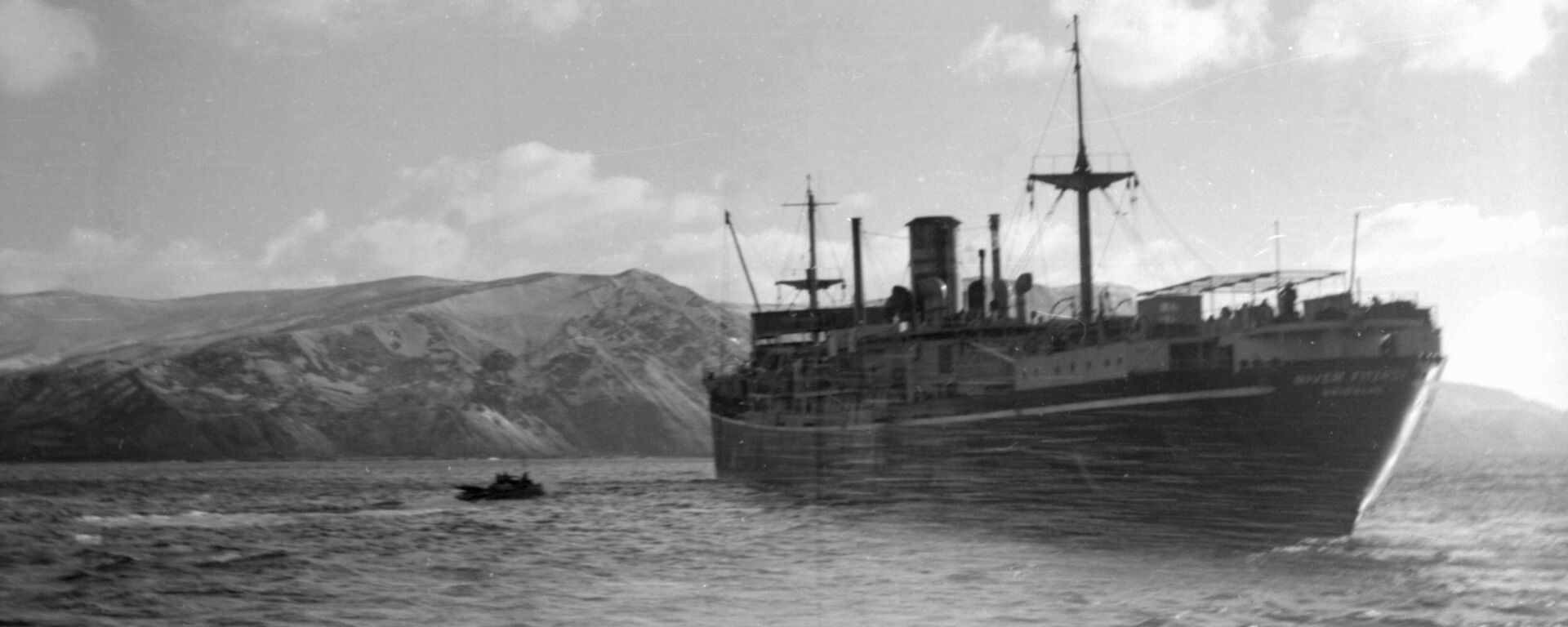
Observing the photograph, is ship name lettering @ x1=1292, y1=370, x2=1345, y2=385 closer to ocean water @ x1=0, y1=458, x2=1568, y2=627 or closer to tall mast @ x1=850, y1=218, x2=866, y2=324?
ocean water @ x1=0, y1=458, x2=1568, y2=627

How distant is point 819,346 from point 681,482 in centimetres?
3484

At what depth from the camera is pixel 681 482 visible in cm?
11869

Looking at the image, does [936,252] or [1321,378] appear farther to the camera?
[936,252]

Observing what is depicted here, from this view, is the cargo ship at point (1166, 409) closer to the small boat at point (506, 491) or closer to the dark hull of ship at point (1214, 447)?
the dark hull of ship at point (1214, 447)

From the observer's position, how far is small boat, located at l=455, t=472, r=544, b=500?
285 feet

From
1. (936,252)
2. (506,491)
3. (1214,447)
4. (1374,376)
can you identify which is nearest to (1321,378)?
(1374,376)

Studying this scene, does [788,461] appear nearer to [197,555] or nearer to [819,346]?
[819,346]

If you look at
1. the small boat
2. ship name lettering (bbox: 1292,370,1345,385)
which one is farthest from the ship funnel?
the small boat

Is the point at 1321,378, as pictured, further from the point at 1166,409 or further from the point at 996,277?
the point at 996,277

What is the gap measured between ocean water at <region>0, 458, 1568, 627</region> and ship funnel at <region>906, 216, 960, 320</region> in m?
12.9

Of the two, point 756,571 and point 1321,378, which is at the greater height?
point 1321,378

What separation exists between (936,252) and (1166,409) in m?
28.4

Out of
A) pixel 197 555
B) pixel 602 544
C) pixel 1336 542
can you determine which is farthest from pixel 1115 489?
pixel 197 555

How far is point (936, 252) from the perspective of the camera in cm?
7212
